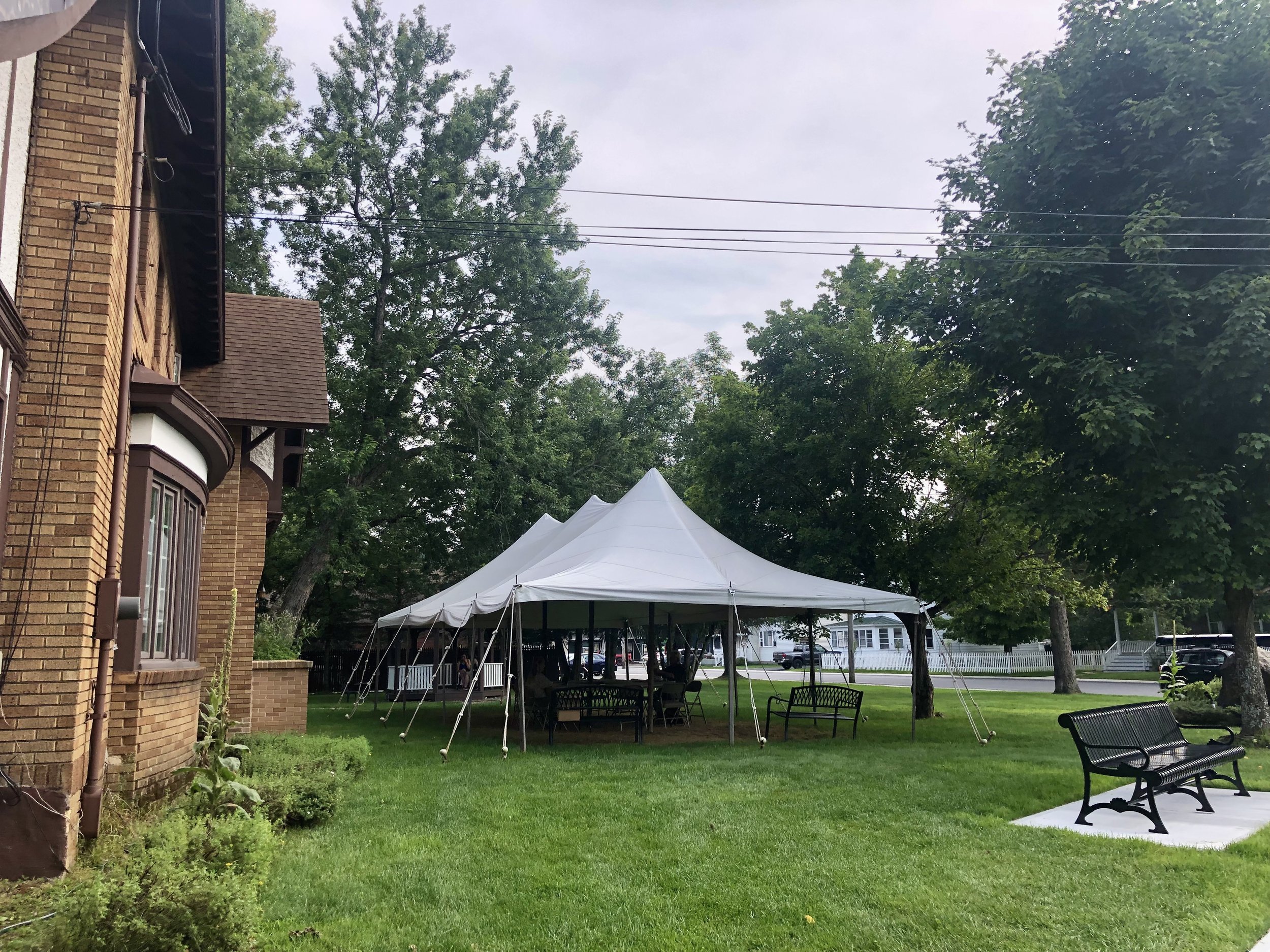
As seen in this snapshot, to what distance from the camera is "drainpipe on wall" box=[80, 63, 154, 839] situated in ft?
21.1

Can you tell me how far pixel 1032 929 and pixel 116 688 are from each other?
645 centimetres

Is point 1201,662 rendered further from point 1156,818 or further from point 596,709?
point 1156,818

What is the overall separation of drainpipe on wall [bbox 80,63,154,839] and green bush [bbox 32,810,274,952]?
1.79m

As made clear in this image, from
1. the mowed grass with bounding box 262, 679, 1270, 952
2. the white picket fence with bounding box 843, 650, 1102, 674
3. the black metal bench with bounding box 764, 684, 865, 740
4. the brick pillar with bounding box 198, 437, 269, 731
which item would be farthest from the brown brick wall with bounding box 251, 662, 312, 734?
the white picket fence with bounding box 843, 650, 1102, 674

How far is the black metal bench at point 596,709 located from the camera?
14.3 m

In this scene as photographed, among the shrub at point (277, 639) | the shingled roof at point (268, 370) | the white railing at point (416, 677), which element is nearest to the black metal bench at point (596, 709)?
the shrub at point (277, 639)

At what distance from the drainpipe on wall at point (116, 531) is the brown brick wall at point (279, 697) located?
7.46 meters

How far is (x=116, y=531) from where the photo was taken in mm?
6914

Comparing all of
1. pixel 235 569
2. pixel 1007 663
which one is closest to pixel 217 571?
pixel 235 569

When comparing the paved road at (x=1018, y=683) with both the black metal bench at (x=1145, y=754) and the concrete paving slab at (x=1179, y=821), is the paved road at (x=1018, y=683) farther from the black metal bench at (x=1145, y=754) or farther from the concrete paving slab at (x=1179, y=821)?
the concrete paving slab at (x=1179, y=821)

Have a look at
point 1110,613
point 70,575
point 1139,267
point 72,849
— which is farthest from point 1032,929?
point 1110,613

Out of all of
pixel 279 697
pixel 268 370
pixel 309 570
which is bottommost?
pixel 279 697

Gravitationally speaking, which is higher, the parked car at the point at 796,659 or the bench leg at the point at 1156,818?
the bench leg at the point at 1156,818

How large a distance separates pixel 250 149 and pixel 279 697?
18.5 m
